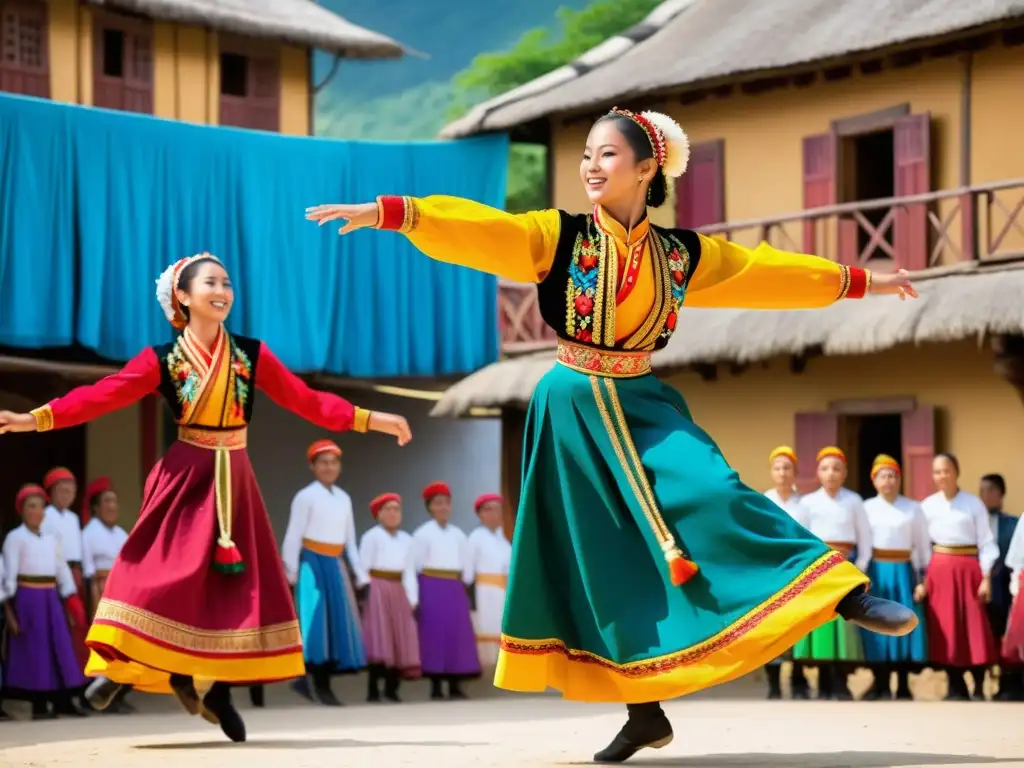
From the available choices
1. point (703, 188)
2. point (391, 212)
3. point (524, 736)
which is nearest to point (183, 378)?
Answer: point (524, 736)

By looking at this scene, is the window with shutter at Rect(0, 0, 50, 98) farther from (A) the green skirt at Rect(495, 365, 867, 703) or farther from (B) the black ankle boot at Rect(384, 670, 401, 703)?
(A) the green skirt at Rect(495, 365, 867, 703)

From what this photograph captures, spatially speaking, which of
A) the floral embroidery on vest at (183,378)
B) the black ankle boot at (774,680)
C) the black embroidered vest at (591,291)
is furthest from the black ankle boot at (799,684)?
the black embroidered vest at (591,291)

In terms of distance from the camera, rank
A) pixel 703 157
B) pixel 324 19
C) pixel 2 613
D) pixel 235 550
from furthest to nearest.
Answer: pixel 324 19 < pixel 703 157 < pixel 2 613 < pixel 235 550

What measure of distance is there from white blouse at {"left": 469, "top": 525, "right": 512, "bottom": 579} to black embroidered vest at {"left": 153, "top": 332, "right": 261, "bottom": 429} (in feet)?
17.5

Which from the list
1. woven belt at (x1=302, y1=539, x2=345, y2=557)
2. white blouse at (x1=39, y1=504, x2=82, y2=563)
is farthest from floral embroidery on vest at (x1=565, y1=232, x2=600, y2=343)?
woven belt at (x1=302, y1=539, x2=345, y2=557)

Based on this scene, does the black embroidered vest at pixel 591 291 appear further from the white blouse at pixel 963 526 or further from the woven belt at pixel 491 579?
the woven belt at pixel 491 579

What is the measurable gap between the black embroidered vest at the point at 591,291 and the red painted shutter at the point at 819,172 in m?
9.69

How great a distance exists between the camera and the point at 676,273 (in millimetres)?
6156

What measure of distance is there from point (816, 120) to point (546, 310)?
10320 mm

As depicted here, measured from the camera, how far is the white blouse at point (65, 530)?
34.8 ft

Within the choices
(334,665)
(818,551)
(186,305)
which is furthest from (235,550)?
(334,665)

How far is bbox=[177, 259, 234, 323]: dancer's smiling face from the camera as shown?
7.43 meters

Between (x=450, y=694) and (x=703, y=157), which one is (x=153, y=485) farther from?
(x=703, y=157)

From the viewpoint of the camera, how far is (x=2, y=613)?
10258mm
